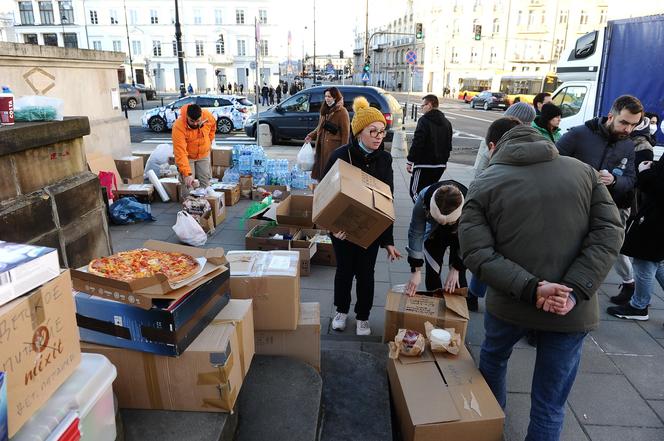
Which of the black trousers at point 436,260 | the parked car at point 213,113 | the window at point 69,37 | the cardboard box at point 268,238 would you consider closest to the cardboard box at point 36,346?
the black trousers at point 436,260

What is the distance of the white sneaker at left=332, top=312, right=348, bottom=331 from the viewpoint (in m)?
3.80

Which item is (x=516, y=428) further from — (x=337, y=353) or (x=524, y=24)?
(x=524, y=24)

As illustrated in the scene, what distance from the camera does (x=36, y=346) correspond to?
4.69ft

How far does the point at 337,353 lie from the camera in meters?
3.27

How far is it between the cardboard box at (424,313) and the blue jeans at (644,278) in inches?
76.7

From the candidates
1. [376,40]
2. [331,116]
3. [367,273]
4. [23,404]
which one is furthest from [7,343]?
[376,40]

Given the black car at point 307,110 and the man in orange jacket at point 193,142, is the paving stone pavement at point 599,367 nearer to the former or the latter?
the man in orange jacket at point 193,142

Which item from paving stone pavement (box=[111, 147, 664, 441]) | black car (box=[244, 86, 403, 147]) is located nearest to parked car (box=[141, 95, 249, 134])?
black car (box=[244, 86, 403, 147])

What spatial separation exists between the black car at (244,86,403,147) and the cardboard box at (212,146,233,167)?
5.21 m

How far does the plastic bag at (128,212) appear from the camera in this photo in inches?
262

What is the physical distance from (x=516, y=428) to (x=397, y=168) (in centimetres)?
904

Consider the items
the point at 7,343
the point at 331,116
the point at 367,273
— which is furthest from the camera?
the point at 331,116

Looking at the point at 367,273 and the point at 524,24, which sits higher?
the point at 524,24

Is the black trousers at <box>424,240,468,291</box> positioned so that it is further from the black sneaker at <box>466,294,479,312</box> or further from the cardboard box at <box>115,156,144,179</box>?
the cardboard box at <box>115,156,144,179</box>
